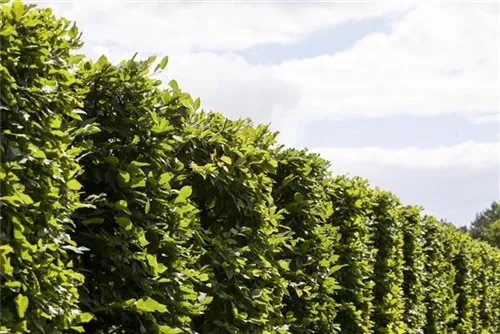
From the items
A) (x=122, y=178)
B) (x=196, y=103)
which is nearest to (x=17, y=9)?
(x=122, y=178)

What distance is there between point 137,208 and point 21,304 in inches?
61.9

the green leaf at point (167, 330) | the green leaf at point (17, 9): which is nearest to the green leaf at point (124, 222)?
the green leaf at point (167, 330)

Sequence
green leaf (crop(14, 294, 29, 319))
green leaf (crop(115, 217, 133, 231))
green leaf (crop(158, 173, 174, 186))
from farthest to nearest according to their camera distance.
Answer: green leaf (crop(158, 173, 174, 186))
green leaf (crop(115, 217, 133, 231))
green leaf (crop(14, 294, 29, 319))

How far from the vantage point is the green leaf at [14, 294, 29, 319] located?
4414 mm

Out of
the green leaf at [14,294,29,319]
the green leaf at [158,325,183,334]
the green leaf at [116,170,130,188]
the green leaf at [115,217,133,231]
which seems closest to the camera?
the green leaf at [14,294,29,319]

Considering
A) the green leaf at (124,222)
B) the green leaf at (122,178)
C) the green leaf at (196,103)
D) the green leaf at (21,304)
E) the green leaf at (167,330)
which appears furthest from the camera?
the green leaf at (196,103)

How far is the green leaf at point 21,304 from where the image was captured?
14.5 ft

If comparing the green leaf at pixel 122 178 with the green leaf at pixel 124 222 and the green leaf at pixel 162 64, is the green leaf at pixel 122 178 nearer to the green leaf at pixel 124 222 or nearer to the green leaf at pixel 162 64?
the green leaf at pixel 124 222

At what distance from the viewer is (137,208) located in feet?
19.2

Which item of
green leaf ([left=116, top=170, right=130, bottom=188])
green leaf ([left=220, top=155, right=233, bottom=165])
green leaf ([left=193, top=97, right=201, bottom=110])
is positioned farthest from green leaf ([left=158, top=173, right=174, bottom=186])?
green leaf ([left=193, top=97, right=201, bottom=110])

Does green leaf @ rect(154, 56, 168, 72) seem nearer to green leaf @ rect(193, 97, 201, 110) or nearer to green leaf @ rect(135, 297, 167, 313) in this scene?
green leaf @ rect(193, 97, 201, 110)

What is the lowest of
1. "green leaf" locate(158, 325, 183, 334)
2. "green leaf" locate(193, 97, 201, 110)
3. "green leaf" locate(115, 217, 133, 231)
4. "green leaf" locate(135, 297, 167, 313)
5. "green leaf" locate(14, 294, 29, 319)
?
"green leaf" locate(14, 294, 29, 319)

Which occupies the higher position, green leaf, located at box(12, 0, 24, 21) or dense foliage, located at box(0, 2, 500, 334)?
green leaf, located at box(12, 0, 24, 21)

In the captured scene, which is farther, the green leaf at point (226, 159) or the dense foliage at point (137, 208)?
the green leaf at point (226, 159)
